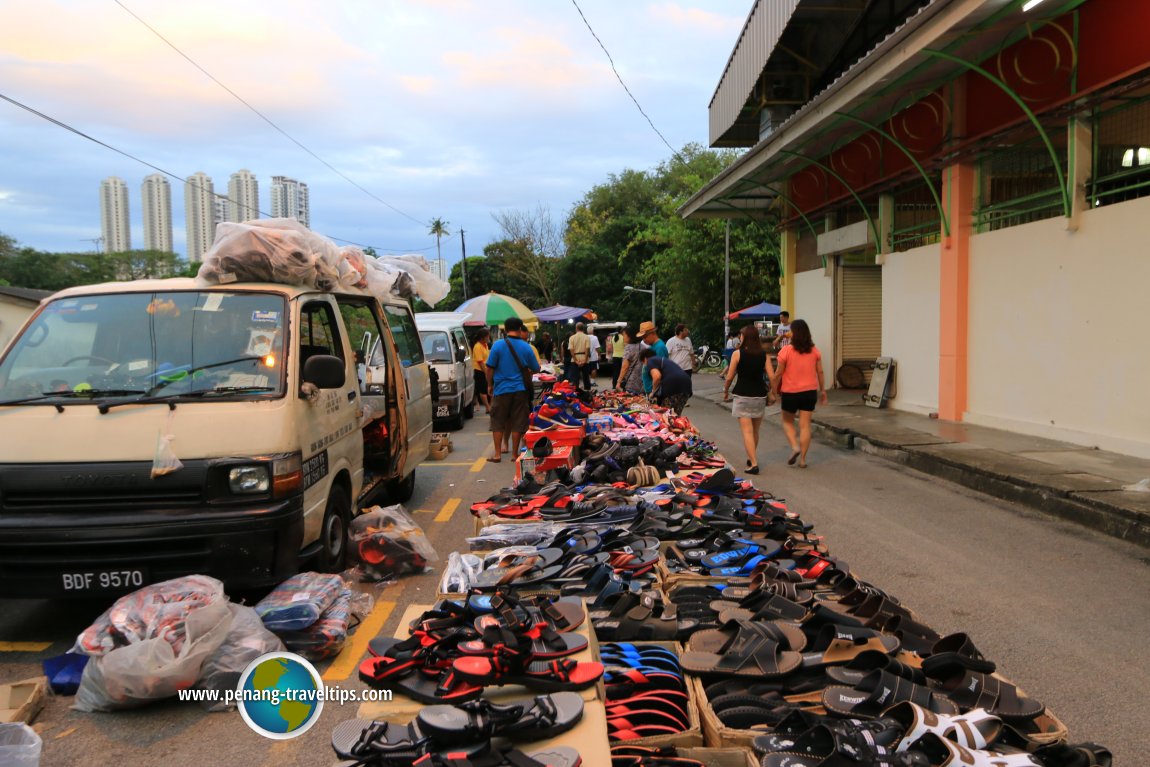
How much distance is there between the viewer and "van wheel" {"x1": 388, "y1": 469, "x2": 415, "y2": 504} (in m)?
8.32

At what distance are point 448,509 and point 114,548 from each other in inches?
160

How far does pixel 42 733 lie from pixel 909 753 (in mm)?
3658

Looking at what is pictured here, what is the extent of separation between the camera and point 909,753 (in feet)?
7.28

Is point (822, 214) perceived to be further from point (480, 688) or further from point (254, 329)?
point (480, 688)

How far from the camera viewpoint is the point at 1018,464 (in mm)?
8922

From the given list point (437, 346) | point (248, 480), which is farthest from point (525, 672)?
point (437, 346)

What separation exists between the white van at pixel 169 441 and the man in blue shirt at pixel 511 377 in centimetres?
425

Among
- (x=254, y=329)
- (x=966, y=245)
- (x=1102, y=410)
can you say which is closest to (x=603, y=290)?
(x=966, y=245)

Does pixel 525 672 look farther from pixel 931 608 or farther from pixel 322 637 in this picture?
pixel 931 608

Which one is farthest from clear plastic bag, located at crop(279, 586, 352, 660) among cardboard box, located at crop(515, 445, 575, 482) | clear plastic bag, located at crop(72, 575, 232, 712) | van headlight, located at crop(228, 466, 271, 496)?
cardboard box, located at crop(515, 445, 575, 482)

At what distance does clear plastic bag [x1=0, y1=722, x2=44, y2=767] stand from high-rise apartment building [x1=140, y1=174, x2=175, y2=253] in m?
40.6

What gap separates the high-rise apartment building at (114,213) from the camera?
39156 mm

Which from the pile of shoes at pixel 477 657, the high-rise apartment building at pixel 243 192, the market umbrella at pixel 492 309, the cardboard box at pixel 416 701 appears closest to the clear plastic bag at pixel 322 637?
the pile of shoes at pixel 477 657

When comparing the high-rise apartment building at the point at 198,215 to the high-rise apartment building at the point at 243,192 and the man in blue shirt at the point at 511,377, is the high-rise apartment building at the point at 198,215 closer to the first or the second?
the high-rise apartment building at the point at 243,192
